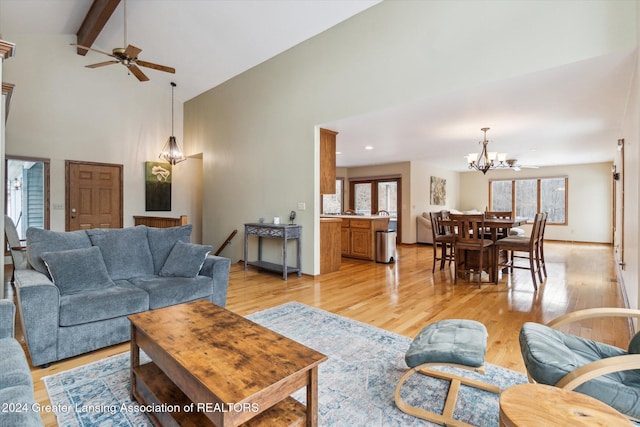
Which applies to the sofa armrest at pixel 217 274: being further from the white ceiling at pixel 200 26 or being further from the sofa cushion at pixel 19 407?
the white ceiling at pixel 200 26

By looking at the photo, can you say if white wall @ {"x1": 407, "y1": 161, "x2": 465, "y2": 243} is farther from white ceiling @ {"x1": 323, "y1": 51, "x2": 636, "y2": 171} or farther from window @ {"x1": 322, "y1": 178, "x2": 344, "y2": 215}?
window @ {"x1": 322, "y1": 178, "x2": 344, "y2": 215}

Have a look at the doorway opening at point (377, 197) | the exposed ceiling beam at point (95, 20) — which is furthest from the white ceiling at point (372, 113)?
the doorway opening at point (377, 197)

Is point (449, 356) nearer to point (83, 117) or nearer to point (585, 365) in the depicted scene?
point (585, 365)

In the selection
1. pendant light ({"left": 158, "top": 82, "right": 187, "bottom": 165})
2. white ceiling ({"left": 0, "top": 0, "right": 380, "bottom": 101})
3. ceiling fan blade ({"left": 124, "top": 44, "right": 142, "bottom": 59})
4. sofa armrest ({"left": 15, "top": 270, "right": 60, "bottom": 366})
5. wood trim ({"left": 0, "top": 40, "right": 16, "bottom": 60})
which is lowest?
sofa armrest ({"left": 15, "top": 270, "right": 60, "bottom": 366})

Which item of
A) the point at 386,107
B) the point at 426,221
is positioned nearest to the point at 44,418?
the point at 386,107

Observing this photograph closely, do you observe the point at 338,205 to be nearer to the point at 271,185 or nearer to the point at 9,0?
the point at 271,185

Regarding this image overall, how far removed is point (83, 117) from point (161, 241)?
195 inches

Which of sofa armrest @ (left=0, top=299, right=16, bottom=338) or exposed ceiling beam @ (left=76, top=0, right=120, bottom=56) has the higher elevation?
exposed ceiling beam @ (left=76, top=0, right=120, bottom=56)

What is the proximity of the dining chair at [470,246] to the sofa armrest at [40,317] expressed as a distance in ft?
14.5

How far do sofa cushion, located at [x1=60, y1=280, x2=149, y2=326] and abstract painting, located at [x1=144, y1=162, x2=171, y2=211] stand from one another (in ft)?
17.1

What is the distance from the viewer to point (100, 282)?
263 centimetres

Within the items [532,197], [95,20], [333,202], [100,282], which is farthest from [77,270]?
[532,197]

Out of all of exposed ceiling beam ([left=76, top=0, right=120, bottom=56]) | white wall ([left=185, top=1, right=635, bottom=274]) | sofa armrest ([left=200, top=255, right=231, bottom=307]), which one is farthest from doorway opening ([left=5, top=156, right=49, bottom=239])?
sofa armrest ([left=200, top=255, right=231, bottom=307])

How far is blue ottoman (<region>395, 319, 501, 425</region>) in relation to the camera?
1609 millimetres
